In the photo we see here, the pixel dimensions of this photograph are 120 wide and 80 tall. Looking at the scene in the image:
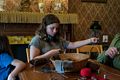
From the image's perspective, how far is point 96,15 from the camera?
5.00m

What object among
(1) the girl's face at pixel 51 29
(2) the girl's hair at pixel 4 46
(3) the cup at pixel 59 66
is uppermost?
(1) the girl's face at pixel 51 29

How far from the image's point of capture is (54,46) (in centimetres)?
251

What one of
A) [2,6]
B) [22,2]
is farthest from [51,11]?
[2,6]

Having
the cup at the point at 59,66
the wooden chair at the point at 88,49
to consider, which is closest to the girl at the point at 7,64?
the cup at the point at 59,66

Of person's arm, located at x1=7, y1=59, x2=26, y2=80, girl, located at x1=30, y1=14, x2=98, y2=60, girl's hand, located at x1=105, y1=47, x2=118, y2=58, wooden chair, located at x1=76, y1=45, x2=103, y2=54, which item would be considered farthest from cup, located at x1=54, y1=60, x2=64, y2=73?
wooden chair, located at x1=76, y1=45, x2=103, y2=54

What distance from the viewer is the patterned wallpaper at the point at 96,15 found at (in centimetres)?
483

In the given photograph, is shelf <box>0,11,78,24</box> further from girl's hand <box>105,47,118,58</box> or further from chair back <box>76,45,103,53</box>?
girl's hand <box>105,47,118,58</box>

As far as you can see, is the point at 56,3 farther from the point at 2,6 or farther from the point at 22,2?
the point at 2,6

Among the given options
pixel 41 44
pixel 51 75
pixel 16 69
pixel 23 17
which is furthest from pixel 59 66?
pixel 23 17

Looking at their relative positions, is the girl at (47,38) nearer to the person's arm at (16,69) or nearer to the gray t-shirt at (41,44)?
the gray t-shirt at (41,44)

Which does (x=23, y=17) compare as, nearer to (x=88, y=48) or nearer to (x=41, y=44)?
(x=88, y=48)

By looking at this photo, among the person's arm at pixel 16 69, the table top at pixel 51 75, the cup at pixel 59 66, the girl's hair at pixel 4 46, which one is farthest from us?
the girl's hair at pixel 4 46

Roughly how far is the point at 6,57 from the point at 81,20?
121 inches

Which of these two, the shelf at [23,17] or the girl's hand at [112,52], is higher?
the shelf at [23,17]
